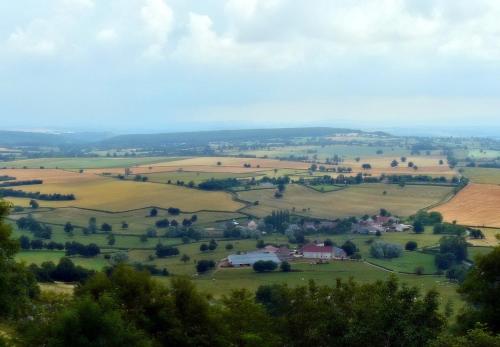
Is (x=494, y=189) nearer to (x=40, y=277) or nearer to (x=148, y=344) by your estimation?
(x=40, y=277)

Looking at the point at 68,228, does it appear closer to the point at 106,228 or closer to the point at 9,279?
the point at 106,228

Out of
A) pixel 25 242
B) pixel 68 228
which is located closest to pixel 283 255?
pixel 68 228

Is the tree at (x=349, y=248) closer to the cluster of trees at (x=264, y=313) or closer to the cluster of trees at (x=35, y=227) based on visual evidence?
the cluster of trees at (x=35, y=227)

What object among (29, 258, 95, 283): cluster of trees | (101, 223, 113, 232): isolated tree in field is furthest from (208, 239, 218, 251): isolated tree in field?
(29, 258, 95, 283): cluster of trees

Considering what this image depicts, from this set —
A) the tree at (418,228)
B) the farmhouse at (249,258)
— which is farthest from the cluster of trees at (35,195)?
the tree at (418,228)

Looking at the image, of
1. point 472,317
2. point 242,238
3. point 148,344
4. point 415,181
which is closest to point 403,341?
point 472,317

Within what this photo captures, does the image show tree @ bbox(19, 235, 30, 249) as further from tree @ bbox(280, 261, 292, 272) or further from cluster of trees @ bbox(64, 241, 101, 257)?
tree @ bbox(280, 261, 292, 272)
